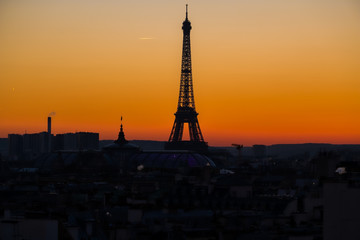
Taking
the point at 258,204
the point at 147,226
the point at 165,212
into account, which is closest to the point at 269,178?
the point at 258,204

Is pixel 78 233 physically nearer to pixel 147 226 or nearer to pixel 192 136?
pixel 147 226

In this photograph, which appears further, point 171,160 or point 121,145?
point 121,145

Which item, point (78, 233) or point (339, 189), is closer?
point (339, 189)

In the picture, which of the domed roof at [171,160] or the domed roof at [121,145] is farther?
the domed roof at [121,145]

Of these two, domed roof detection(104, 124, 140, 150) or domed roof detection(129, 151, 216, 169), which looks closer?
domed roof detection(129, 151, 216, 169)

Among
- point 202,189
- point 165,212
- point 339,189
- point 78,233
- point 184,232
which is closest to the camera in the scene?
point 339,189
